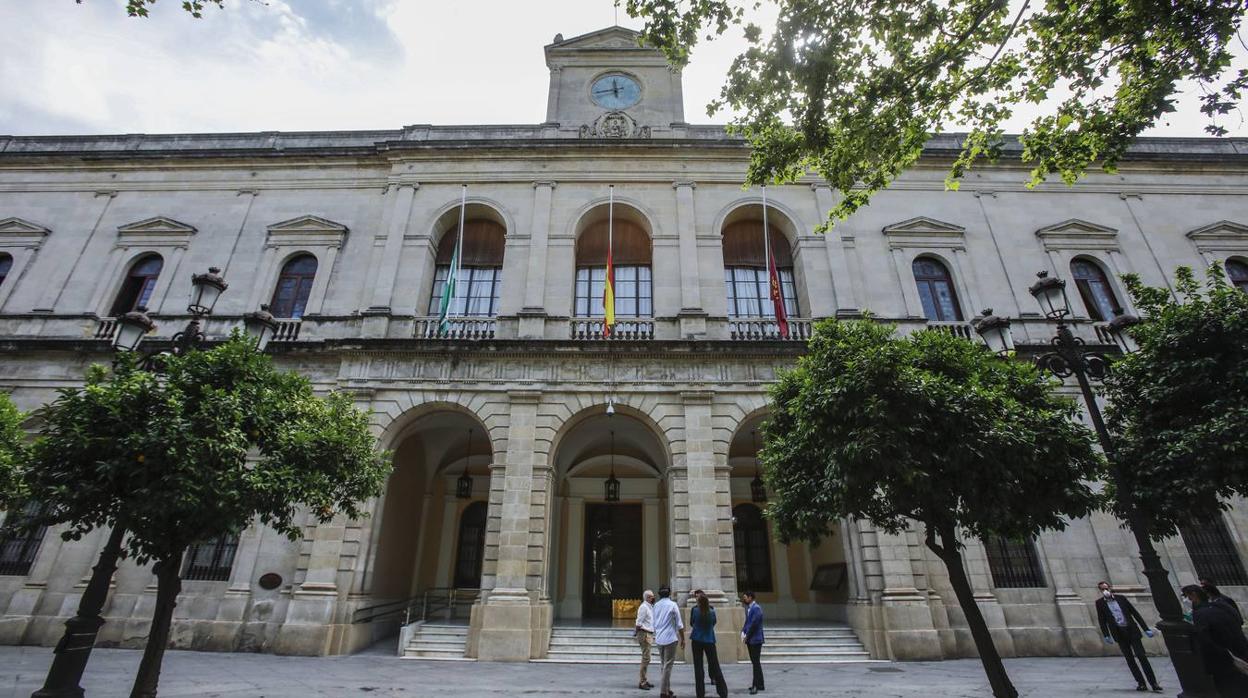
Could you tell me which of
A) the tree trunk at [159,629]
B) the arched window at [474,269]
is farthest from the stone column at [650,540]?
the tree trunk at [159,629]

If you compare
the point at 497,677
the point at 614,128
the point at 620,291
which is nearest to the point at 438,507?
the point at 497,677

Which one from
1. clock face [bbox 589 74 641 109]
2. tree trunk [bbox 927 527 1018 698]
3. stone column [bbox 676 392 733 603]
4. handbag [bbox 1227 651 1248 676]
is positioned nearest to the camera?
handbag [bbox 1227 651 1248 676]

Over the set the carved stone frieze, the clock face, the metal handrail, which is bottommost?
the metal handrail

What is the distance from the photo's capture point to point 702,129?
57.1 ft

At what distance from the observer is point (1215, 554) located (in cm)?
1289

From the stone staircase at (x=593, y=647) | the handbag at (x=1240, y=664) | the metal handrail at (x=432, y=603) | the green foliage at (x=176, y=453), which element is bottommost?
the stone staircase at (x=593, y=647)

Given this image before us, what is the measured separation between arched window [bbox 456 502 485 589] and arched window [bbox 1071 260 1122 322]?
1871 centimetres

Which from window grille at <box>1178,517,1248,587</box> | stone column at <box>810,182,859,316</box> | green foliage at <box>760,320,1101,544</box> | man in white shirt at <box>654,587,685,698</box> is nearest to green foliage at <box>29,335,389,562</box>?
man in white shirt at <box>654,587,685,698</box>

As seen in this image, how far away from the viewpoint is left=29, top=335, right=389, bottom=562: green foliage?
6.27 metres

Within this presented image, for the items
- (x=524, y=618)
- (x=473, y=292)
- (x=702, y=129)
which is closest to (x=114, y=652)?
(x=524, y=618)

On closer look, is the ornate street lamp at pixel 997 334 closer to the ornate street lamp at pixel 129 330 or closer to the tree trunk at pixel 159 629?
the tree trunk at pixel 159 629

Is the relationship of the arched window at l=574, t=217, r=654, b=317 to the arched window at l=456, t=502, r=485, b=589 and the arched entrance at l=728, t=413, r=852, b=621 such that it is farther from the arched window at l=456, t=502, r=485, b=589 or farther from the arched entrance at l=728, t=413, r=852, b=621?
the arched window at l=456, t=502, r=485, b=589

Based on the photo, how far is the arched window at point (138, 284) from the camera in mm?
15867

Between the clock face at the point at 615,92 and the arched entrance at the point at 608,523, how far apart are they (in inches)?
418
